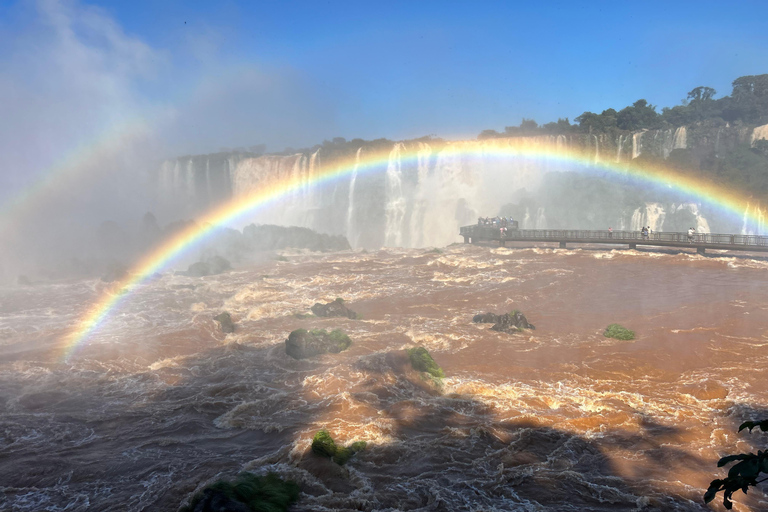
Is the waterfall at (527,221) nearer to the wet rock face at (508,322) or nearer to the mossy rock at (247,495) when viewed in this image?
the wet rock face at (508,322)

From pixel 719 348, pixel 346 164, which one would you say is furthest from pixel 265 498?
pixel 346 164

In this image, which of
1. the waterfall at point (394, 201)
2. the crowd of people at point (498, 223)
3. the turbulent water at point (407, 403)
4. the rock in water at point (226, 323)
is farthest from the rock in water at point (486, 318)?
the waterfall at point (394, 201)

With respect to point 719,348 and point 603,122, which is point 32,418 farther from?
point 603,122

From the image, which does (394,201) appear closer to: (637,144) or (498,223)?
(498,223)

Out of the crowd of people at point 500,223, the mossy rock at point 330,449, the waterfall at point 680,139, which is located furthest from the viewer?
the waterfall at point 680,139

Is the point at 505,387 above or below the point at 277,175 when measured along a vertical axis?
below

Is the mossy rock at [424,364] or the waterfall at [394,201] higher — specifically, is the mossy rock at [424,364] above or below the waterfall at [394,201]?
below
